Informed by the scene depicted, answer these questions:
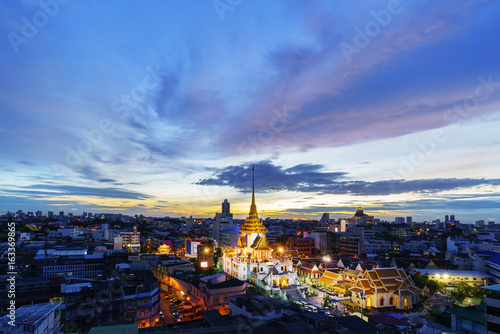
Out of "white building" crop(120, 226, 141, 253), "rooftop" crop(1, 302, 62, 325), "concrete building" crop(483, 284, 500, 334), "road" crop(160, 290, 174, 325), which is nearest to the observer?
"rooftop" crop(1, 302, 62, 325)

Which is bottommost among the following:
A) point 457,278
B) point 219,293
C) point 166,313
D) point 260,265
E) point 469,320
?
point 166,313

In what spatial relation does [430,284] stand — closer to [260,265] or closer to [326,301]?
[326,301]

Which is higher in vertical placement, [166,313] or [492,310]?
[492,310]

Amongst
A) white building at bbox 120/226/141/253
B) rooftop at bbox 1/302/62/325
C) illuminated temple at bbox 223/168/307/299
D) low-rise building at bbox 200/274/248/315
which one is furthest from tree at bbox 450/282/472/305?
white building at bbox 120/226/141/253

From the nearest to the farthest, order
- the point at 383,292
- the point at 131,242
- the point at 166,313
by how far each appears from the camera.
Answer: the point at 166,313 < the point at 383,292 < the point at 131,242

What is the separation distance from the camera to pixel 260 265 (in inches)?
1781

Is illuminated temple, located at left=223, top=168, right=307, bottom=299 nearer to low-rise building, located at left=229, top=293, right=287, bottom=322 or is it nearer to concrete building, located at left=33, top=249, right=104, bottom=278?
low-rise building, located at left=229, top=293, right=287, bottom=322

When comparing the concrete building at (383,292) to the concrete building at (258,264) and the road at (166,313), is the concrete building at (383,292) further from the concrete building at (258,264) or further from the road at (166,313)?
the road at (166,313)

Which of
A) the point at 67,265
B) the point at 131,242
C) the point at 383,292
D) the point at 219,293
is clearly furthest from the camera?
the point at 131,242

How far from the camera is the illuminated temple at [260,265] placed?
132ft

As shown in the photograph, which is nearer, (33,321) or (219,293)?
(33,321)

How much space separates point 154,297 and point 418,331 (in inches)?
934

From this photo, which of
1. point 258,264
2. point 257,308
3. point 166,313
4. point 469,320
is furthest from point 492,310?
point 166,313

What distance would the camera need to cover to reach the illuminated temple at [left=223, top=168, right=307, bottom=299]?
1583 inches
